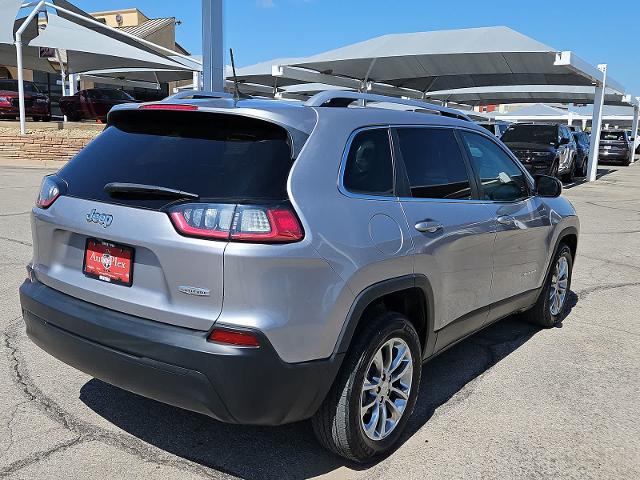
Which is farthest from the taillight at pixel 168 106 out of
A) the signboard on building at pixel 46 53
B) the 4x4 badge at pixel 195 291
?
the signboard on building at pixel 46 53

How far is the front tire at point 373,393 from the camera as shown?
2826 millimetres

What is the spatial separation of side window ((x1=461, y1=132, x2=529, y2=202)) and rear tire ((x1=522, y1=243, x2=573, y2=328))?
0.88 metres

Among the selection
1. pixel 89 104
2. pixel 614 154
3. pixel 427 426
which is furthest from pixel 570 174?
pixel 427 426

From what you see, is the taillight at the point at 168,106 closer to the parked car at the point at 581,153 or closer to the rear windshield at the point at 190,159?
the rear windshield at the point at 190,159

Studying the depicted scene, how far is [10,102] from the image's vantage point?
77.9 ft

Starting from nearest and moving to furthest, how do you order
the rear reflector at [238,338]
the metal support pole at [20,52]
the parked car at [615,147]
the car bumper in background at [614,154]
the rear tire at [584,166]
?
1. the rear reflector at [238,338]
2. the metal support pole at [20,52]
3. the rear tire at [584,166]
4. the parked car at [615,147]
5. the car bumper in background at [614,154]

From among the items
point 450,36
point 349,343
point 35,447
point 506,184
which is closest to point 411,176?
point 349,343

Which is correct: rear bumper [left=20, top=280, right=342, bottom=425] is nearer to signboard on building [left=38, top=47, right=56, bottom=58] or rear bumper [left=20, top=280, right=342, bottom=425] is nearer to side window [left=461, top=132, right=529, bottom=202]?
side window [left=461, top=132, right=529, bottom=202]

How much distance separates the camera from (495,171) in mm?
4258

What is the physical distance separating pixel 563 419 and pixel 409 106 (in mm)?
2096

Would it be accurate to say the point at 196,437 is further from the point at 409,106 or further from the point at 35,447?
the point at 409,106

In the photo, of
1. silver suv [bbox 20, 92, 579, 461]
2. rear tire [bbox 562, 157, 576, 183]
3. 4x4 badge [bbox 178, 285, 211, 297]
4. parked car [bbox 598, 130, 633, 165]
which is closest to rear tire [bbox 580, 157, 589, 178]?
rear tire [bbox 562, 157, 576, 183]

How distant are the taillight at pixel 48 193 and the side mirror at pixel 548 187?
3.46 m

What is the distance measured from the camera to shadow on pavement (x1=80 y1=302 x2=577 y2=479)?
3000mm
